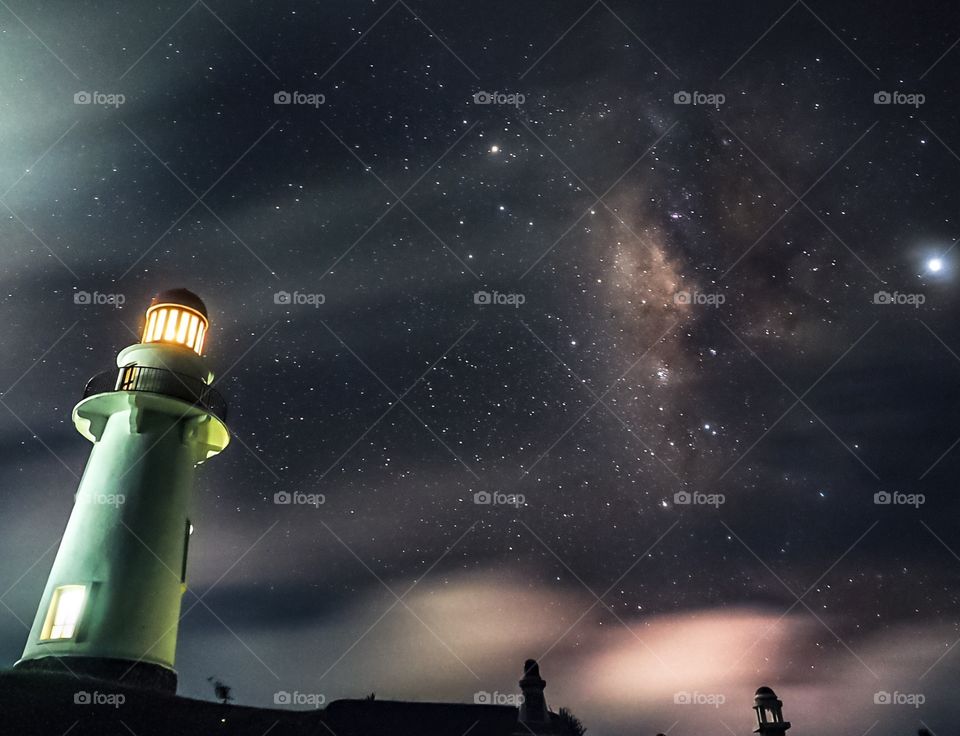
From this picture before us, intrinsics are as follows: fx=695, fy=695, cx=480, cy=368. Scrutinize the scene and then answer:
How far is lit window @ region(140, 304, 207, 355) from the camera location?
81.5 ft

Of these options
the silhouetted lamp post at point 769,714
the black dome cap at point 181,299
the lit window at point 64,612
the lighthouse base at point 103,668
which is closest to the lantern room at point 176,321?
the black dome cap at point 181,299

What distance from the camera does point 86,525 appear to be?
20984 mm

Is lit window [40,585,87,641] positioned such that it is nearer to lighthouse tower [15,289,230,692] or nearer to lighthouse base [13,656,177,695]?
lighthouse tower [15,289,230,692]

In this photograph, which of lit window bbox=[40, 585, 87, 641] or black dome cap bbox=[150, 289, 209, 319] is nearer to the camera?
lit window bbox=[40, 585, 87, 641]

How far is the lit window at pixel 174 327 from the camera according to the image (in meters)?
24.8

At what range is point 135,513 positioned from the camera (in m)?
21.2

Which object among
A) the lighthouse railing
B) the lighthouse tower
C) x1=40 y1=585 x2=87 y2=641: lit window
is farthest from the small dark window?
the lighthouse railing

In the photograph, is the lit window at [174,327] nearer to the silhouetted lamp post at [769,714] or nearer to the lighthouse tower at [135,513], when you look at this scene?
the lighthouse tower at [135,513]

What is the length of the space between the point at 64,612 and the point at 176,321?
10178 mm

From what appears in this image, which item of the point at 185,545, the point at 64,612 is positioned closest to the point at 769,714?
the point at 185,545

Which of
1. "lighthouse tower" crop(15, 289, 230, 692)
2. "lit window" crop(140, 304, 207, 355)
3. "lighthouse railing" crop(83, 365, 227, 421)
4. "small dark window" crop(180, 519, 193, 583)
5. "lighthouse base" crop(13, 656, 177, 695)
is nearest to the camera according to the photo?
"lighthouse base" crop(13, 656, 177, 695)

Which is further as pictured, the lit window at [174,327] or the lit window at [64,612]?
the lit window at [174,327]

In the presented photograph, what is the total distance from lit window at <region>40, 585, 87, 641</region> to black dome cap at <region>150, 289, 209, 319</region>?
10251mm

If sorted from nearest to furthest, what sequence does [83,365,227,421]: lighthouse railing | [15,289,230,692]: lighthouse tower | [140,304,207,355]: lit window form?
[15,289,230,692]: lighthouse tower, [83,365,227,421]: lighthouse railing, [140,304,207,355]: lit window
